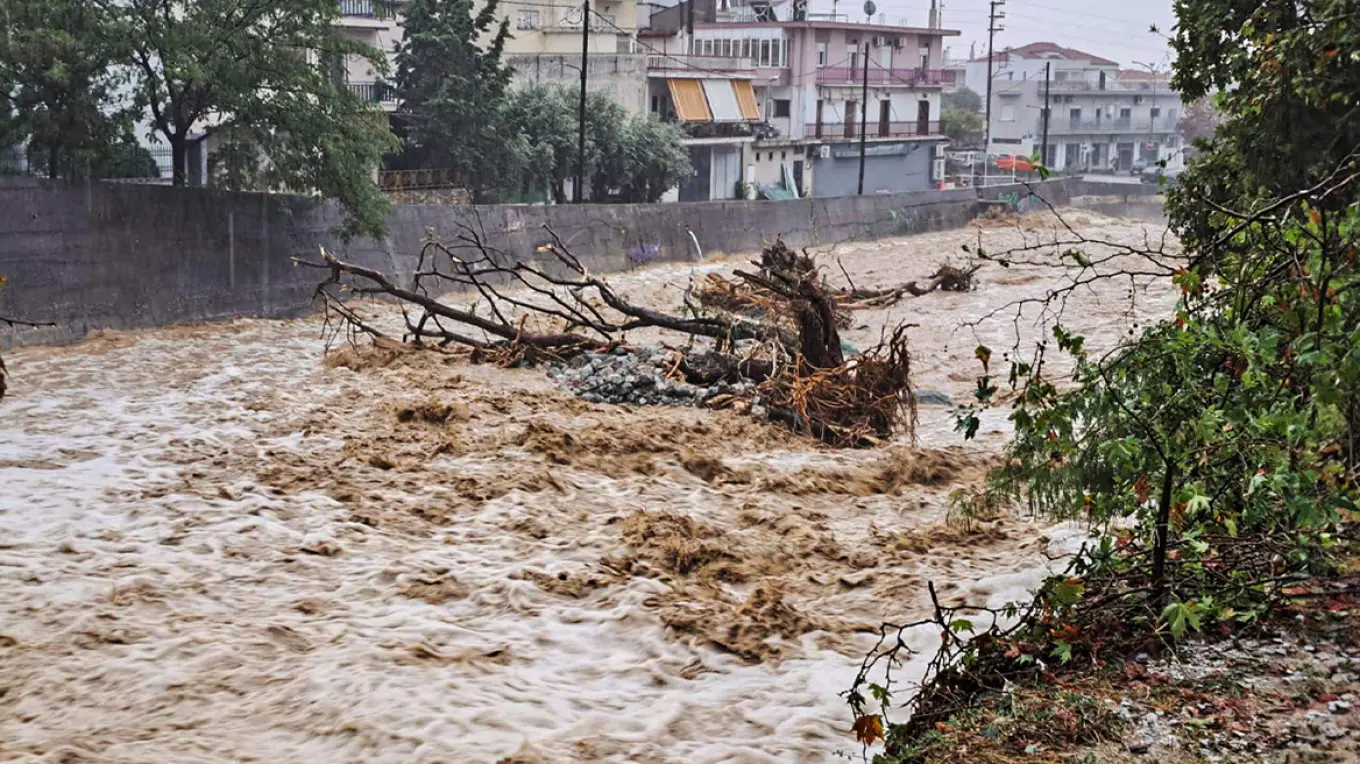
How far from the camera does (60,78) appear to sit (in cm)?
2000

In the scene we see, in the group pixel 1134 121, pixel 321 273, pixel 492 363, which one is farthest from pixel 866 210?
pixel 1134 121

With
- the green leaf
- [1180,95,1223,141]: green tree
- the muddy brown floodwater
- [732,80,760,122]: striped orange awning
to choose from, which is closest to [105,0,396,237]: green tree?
the muddy brown floodwater

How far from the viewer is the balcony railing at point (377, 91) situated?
3931 cm

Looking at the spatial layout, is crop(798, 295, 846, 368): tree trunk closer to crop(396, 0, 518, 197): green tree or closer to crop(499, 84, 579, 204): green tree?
crop(396, 0, 518, 197): green tree

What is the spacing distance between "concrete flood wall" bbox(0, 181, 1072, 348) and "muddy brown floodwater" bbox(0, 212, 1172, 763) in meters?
3.12

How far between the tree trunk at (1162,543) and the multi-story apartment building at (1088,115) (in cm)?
7035

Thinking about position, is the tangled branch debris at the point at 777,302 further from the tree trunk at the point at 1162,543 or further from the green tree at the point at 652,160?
the green tree at the point at 652,160

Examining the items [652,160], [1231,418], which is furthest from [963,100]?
[1231,418]

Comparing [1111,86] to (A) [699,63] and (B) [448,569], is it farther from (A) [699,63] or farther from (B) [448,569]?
(B) [448,569]

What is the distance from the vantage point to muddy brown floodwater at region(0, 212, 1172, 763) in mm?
7441

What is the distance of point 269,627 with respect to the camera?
346 inches

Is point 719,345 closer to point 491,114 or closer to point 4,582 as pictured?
point 4,582

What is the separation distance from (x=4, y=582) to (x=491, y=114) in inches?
1206

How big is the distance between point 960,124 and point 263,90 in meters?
57.8
